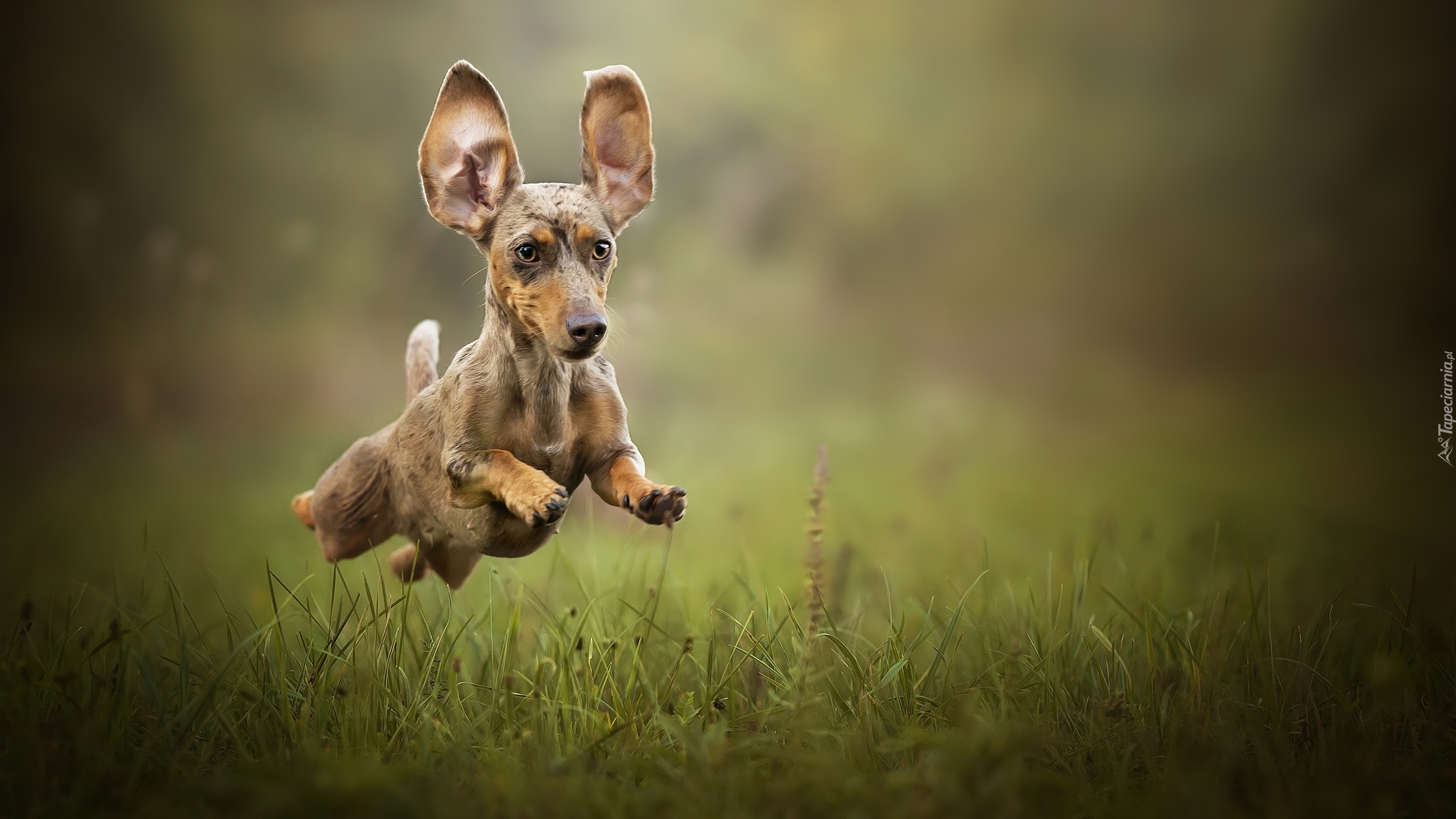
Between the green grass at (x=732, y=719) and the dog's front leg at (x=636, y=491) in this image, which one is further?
the green grass at (x=732, y=719)

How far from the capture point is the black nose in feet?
7.49

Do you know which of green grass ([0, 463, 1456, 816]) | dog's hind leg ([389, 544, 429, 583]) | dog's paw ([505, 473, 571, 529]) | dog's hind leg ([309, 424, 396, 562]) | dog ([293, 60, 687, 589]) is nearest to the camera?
dog's paw ([505, 473, 571, 529])

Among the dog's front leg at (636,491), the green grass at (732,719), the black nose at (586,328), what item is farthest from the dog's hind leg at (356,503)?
the black nose at (586,328)

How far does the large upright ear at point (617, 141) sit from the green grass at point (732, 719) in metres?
1.28

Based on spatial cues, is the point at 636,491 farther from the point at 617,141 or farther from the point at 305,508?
the point at 305,508

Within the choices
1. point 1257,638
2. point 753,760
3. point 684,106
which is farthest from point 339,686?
point 684,106

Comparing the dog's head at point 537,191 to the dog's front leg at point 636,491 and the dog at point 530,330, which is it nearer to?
the dog at point 530,330

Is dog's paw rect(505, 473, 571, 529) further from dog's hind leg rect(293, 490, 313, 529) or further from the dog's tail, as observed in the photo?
dog's hind leg rect(293, 490, 313, 529)

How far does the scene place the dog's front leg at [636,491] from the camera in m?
2.31

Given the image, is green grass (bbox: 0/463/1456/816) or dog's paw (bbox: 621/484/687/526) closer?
dog's paw (bbox: 621/484/687/526)

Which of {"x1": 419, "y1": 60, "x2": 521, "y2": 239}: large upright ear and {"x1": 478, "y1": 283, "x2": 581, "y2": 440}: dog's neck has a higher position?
{"x1": 419, "y1": 60, "x2": 521, "y2": 239}: large upright ear

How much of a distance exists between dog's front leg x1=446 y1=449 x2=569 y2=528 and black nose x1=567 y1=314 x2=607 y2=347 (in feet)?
1.10

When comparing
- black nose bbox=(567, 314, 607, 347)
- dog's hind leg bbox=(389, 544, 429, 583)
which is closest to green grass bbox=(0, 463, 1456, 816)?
dog's hind leg bbox=(389, 544, 429, 583)

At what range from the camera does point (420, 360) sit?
3.22 meters
